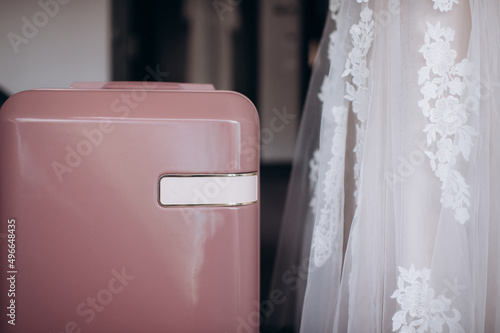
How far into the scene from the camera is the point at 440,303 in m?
0.67

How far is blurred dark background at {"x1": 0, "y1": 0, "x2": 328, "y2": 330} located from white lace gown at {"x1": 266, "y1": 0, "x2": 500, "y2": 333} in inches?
13.5

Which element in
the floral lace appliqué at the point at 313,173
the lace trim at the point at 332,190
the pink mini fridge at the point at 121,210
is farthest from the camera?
the floral lace appliqué at the point at 313,173

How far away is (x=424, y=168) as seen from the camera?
2.28ft

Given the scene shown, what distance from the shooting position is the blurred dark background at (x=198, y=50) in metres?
1.08

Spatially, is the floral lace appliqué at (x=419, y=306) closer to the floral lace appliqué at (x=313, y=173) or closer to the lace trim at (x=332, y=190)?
the lace trim at (x=332, y=190)

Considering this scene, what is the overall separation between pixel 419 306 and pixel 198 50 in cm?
92

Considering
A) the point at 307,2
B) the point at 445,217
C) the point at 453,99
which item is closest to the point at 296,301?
the point at 445,217

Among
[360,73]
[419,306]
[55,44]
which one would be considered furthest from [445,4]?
[55,44]

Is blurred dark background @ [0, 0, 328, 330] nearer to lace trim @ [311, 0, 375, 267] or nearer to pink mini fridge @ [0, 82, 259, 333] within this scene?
lace trim @ [311, 0, 375, 267]

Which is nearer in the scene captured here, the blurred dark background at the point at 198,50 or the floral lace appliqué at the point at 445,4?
the floral lace appliqué at the point at 445,4

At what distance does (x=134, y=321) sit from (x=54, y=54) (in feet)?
2.82

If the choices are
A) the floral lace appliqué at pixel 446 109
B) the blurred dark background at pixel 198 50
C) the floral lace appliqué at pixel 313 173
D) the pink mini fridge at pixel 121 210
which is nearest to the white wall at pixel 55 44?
the blurred dark background at pixel 198 50

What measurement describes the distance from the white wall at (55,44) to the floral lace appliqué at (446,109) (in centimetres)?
91

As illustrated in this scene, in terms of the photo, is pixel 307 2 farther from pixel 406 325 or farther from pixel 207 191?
pixel 406 325
